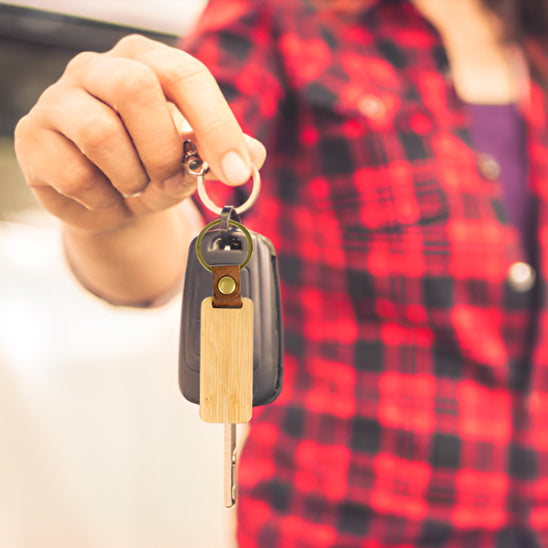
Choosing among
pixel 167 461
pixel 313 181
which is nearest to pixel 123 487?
pixel 167 461

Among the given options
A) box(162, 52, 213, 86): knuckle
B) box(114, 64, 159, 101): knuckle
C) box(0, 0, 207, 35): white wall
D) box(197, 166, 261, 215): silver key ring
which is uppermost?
box(0, 0, 207, 35): white wall

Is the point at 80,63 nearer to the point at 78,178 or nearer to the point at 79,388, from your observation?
the point at 78,178

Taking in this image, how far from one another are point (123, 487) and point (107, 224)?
0.49ft

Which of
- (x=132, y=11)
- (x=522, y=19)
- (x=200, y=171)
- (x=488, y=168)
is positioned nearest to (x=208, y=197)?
(x=200, y=171)

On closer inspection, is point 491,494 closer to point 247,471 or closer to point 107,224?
point 247,471

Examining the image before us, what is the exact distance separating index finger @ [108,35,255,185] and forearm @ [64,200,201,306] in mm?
38

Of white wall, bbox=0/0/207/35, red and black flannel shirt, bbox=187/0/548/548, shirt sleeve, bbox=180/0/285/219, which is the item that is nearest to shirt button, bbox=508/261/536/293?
red and black flannel shirt, bbox=187/0/548/548

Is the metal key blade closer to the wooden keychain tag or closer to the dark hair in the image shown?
the wooden keychain tag

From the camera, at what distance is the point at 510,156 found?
524mm

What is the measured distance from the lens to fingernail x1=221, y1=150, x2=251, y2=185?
0.21 meters

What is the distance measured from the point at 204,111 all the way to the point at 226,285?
68mm

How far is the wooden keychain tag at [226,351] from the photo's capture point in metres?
0.20

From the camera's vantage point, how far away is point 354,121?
1.52ft

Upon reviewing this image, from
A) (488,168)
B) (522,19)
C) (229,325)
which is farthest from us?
(522,19)
